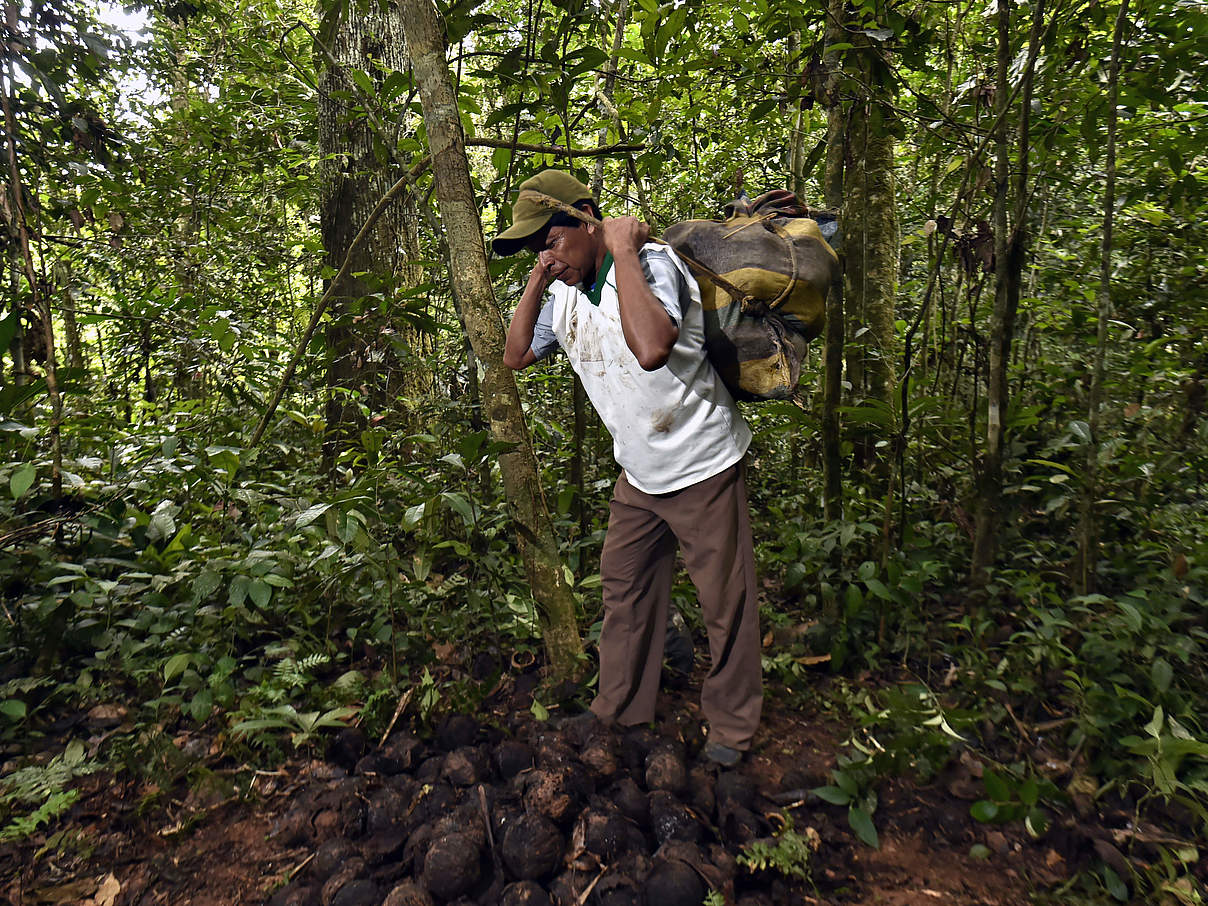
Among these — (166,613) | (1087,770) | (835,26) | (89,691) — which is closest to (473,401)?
(166,613)

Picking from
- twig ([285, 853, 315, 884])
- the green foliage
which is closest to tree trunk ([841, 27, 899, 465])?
the green foliage

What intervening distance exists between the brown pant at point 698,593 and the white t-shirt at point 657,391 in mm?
96

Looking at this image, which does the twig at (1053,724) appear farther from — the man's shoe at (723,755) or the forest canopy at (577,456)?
the man's shoe at (723,755)

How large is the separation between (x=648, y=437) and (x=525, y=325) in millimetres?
596

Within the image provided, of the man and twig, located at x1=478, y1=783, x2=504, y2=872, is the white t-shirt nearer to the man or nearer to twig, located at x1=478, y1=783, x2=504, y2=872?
the man

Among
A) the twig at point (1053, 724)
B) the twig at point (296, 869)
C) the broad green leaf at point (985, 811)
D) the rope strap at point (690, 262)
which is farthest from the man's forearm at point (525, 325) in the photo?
the twig at point (1053, 724)

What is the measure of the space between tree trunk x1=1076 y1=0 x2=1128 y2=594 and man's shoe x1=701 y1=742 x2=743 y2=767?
5.57 feet

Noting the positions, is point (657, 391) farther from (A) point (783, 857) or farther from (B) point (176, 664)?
(B) point (176, 664)

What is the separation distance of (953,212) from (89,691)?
4005 millimetres

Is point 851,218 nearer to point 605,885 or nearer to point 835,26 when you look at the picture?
A: point 835,26

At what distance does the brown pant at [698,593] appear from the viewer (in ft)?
8.25

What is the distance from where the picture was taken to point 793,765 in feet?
8.54

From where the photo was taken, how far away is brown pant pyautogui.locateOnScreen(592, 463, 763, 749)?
8.25ft

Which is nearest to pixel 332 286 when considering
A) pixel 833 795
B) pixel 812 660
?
pixel 812 660
